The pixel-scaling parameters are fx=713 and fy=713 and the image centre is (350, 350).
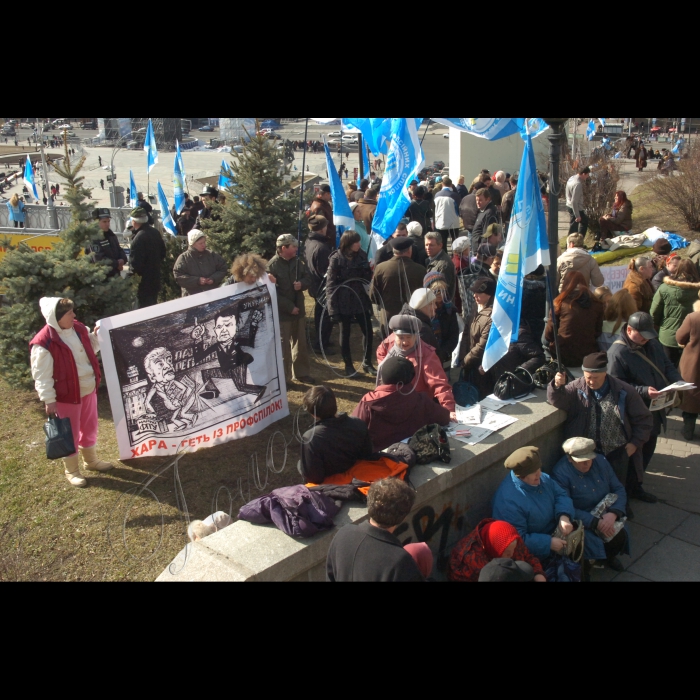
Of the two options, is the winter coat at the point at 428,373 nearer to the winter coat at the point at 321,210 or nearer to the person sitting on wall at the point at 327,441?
the person sitting on wall at the point at 327,441

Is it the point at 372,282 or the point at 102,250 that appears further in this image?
the point at 102,250

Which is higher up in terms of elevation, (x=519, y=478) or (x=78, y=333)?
(x=78, y=333)

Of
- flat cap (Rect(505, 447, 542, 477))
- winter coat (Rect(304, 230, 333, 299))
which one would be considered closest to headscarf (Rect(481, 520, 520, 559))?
flat cap (Rect(505, 447, 542, 477))

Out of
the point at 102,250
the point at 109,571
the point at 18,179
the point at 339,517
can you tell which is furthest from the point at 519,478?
the point at 18,179

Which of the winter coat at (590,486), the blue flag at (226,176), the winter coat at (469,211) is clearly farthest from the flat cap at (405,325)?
the winter coat at (469,211)

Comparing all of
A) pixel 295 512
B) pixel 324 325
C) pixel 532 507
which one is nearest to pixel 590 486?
pixel 532 507

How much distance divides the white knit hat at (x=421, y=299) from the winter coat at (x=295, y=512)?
3.02m

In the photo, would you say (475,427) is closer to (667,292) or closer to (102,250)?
(667,292)

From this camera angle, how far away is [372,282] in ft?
27.2

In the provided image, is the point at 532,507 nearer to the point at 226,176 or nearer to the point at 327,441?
the point at 327,441

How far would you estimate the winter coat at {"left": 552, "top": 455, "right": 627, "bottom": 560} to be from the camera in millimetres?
5165

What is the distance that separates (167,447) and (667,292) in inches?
211

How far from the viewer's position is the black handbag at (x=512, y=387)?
231 inches

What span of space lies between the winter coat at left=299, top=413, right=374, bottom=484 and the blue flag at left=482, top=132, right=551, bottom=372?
1763mm
